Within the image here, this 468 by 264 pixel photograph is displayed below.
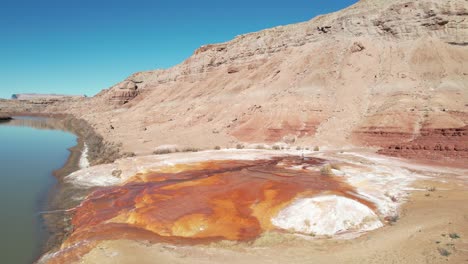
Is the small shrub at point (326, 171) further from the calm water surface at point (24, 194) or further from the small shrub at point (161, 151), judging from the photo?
the small shrub at point (161, 151)

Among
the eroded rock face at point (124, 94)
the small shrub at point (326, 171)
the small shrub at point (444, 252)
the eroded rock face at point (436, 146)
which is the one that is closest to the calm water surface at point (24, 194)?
the small shrub at point (444, 252)

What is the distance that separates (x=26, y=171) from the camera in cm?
2347

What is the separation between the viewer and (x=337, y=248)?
29.7ft

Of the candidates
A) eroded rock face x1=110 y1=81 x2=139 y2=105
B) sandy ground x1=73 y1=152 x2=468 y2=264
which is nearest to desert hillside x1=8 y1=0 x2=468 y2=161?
sandy ground x1=73 y1=152 x2=468 y2=264

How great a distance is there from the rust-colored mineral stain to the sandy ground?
0.80 m

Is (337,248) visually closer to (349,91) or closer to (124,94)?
(349,91)

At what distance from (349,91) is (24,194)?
90.7ft

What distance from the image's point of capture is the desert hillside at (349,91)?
26594mm

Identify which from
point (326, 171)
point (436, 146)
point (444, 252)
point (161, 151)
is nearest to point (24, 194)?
point (161, 151)

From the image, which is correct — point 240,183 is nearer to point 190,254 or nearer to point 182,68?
point 190,254

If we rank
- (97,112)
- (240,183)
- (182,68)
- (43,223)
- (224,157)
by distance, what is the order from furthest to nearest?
(97,112)
(182,68)
(224,157)
(240,183)
(43,223)

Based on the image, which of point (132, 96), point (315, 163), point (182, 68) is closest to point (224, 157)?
point (315, 163)

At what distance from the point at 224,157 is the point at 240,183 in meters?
7.21

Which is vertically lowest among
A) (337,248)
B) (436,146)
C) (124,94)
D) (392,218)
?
(337,248)
